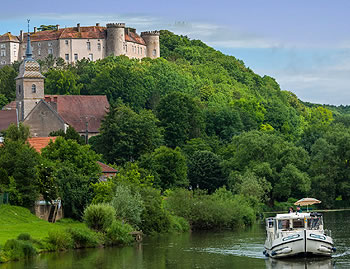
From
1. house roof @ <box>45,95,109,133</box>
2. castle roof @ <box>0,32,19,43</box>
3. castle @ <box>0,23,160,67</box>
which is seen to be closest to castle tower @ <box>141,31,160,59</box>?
castle @ <box>0,23,160,67</box>

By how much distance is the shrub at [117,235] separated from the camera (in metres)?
61.9

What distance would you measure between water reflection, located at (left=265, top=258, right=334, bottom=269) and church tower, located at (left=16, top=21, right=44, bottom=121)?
231 ft

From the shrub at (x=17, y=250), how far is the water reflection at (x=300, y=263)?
14.8m

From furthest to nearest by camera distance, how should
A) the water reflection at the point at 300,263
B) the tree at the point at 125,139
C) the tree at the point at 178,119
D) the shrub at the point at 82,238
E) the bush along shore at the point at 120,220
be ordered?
the tree at the point at 178,119
the tree at the point at 125,139
the shrub at the point at 82,238
the bush along shore at the point at 120,220
the water reflection at the point at 300,263

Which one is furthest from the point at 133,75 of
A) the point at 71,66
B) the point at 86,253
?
the point at 86,253

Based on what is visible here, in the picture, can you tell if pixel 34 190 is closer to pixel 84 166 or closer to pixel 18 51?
pixel 84 166

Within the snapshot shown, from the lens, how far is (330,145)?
109m

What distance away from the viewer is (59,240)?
5719 centimetres

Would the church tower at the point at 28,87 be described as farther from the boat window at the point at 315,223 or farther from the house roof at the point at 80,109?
the boat window at the point at 315,223

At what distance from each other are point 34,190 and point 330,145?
171 feet

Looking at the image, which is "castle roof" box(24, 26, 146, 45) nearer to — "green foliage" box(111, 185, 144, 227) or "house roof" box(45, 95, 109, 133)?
"house roof" box(45, 95, 109, 133)

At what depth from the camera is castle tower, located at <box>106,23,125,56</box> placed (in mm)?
→ 167750

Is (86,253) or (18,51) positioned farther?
(18,51)

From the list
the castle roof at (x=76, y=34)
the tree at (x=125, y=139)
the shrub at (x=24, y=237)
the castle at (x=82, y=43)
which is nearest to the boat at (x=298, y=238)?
the shrub at (x=24, y=237)
